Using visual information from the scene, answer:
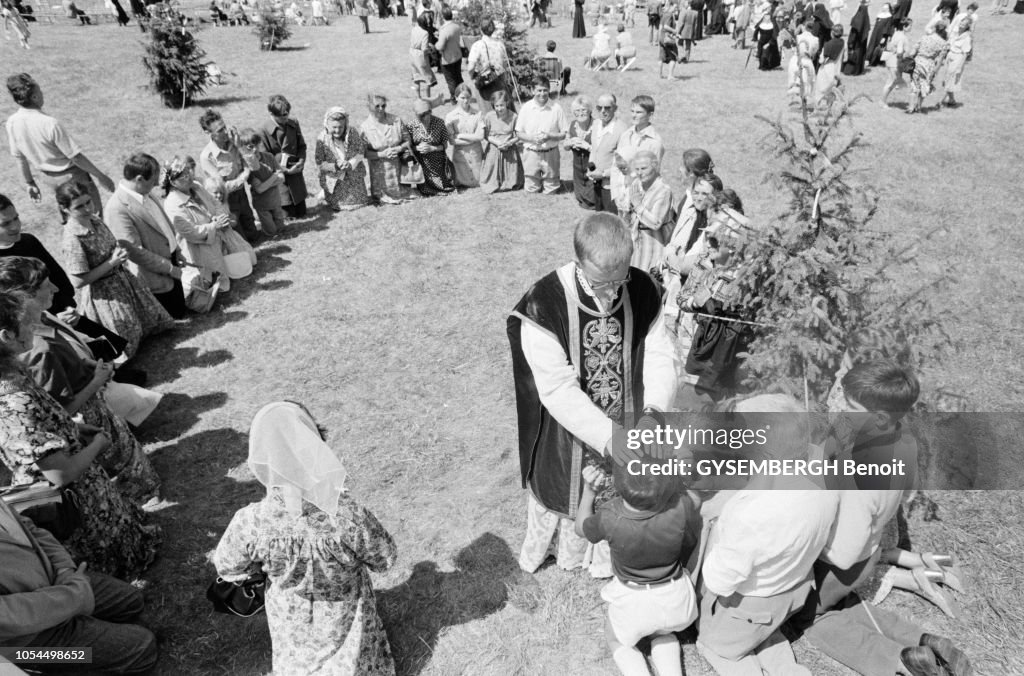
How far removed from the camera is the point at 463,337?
6.61m

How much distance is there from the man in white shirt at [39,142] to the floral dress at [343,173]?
2.96 metres

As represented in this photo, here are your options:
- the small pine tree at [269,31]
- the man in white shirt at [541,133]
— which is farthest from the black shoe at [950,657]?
the small pine tree at [269,31]

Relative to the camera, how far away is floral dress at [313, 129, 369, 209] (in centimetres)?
929

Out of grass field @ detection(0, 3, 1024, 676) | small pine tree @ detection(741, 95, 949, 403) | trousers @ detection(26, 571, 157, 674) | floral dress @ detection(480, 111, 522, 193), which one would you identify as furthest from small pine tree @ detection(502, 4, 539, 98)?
trousers @ detection(26, 571, 157, 674)

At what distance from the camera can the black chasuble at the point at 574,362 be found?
126 inches

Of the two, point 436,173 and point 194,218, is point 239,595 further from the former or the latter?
point 436,173

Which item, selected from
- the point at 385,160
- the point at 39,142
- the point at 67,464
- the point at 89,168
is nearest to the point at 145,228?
the point at 89,168

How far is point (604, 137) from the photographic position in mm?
8438

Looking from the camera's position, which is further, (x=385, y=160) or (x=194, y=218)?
(x=385, y=160)

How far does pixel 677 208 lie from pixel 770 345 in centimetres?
323

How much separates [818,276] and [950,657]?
198 centimetres

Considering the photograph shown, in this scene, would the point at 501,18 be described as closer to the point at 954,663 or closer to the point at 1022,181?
the point at 1022,181

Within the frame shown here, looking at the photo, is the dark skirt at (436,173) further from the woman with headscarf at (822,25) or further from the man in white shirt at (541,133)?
the woman with headscarf at (822,25)

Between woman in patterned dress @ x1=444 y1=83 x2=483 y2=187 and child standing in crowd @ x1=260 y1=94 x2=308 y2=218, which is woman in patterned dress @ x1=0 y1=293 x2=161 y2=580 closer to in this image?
child standing in crowd @ x1=260 y1=94 x2=308 y2=218
